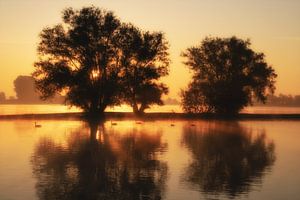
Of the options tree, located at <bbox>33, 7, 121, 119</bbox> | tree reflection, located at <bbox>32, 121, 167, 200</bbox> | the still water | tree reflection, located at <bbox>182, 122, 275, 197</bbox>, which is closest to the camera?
tree reflection, located at <bbox>32, 121, 167, 200</bbox>

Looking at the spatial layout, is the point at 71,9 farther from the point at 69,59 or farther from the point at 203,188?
the point at 203,188

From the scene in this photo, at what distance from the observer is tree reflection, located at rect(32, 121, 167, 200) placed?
18625mm

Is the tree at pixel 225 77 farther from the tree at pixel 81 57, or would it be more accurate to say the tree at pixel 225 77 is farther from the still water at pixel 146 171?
the still water at pixel 146 171

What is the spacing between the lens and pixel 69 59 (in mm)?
83562

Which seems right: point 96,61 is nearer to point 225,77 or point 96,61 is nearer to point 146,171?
point 225,77

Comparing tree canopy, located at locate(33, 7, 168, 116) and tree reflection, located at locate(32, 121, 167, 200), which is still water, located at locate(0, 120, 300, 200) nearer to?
tree reflection, located at locate(32, 121, 167, 200)

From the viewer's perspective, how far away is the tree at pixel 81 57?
3211 inches

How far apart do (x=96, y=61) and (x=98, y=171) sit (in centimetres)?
6217

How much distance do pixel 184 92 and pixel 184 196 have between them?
8373 centimetres

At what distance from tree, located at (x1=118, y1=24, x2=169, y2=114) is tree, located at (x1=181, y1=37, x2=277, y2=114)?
43.6ft

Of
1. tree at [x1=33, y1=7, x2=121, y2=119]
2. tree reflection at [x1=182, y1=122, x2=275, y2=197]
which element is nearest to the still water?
tree reflection at [x1=182, y1=122, x2=275, y2=197]

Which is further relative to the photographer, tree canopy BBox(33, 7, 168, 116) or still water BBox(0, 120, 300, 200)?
tree canopy BBox(33, 7, 168, 116)

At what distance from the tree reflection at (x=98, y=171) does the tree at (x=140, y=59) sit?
48757 mm

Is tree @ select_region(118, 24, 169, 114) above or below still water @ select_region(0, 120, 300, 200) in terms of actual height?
above
